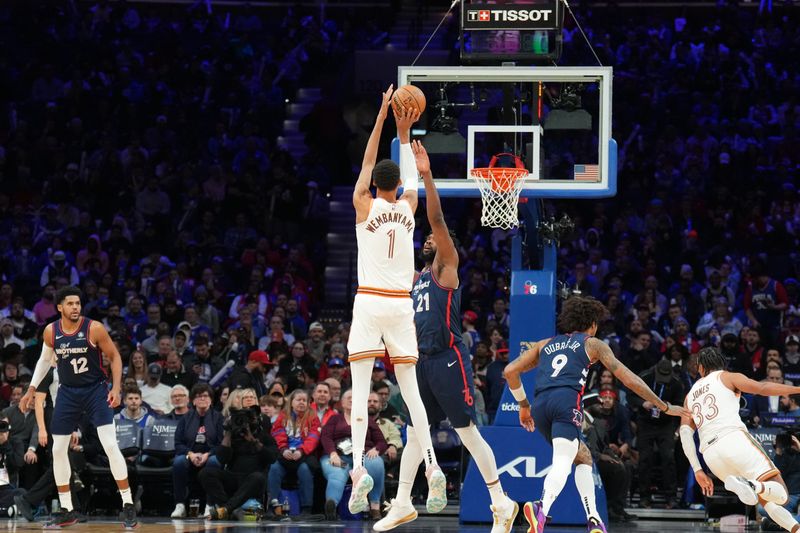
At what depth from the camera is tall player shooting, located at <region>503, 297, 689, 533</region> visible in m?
10.5

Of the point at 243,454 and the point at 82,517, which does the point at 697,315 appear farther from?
the point at 82,517

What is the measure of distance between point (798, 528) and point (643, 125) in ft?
48.5

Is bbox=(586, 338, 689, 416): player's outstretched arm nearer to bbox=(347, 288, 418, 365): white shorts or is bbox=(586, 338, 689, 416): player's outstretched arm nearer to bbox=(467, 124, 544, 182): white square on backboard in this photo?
bbox=(347, 288, 418, 365): white shorts

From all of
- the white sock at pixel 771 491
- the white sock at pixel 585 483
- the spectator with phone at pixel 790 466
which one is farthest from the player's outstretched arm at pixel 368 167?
the spectator with phone at pixel 790 466

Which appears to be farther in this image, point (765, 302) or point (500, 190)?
point (765, 302)

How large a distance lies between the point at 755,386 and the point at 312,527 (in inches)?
196

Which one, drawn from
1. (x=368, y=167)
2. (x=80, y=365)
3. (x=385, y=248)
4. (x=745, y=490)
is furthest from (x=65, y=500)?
(x=745, y=490)

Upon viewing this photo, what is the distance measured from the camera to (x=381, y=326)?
1016cm

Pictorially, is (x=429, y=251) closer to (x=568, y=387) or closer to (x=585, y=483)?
(x=568, y=387)

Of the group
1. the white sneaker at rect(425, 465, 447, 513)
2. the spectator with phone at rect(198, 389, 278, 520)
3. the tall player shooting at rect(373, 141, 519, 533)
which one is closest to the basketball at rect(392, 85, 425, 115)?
the tall player shooting at rect(373, 141, 519, 533)

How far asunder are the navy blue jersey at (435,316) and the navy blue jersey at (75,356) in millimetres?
4118

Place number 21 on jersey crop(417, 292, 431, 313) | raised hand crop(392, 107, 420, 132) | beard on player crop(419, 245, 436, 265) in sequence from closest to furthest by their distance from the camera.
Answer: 1. raised hand crop(392, 107, 420, 132)
2. number 21 on jersey crop(417, 292, 431, 313)
3. beard on player crop(419, 245, 436, 265)

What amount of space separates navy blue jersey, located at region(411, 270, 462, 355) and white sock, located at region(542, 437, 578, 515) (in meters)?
1.26

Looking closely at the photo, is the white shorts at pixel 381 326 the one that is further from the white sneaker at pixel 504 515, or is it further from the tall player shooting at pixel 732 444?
the tall player shooting at pixel 732 444
